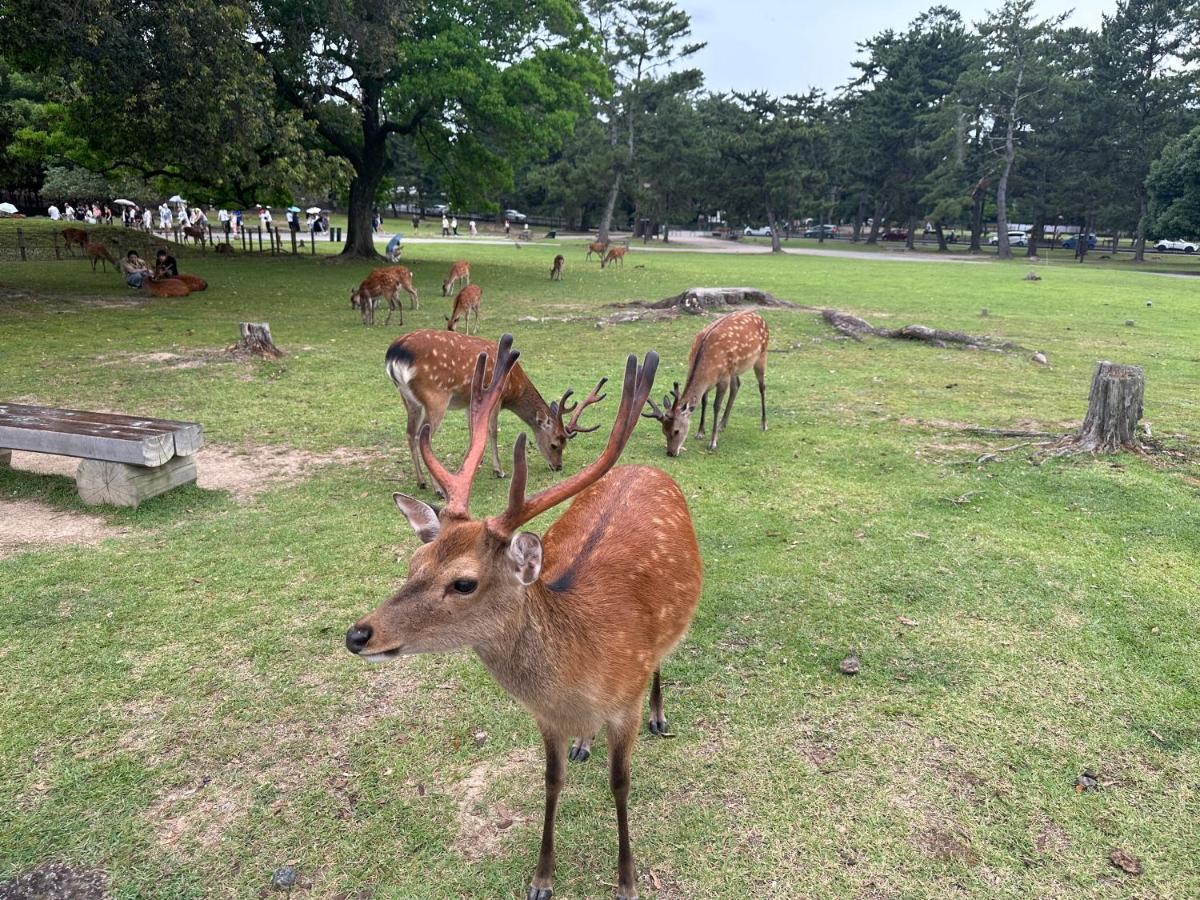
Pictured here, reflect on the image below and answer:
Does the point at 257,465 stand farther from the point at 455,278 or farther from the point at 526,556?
the point at 455,278

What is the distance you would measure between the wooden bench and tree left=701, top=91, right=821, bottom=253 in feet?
127

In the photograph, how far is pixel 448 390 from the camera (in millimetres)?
5703

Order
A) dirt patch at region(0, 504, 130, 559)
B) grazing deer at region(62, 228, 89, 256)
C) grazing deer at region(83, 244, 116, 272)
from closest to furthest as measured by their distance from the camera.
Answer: dirt patch at region(0, 504, 130, 559), grazing deer at region(83, 244, 116, 272), grazing deer at region(62, 228, 89, 256)

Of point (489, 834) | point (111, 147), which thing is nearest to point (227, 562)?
point (489, 834)

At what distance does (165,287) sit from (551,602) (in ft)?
51.3

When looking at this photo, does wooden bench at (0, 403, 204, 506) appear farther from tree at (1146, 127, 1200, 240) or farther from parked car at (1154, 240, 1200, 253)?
parked car at (1154, 240, 1200, 253)

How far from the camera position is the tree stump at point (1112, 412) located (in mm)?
5809

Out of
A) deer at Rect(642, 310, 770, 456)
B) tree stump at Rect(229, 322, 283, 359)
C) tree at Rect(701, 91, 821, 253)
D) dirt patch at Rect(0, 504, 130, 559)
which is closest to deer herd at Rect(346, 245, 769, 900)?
deer at Rect(642, 310, 770, 456)

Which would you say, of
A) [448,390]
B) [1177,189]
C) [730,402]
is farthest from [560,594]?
[1177,189]

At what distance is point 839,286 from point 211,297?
52.2ft

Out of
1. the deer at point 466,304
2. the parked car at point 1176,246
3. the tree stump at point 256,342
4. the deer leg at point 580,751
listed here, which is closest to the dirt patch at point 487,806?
the deer leg at point 580,751

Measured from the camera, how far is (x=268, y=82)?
498 inches

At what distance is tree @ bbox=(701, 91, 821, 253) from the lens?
3994cm

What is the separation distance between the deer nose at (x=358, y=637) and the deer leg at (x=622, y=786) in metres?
0.85
